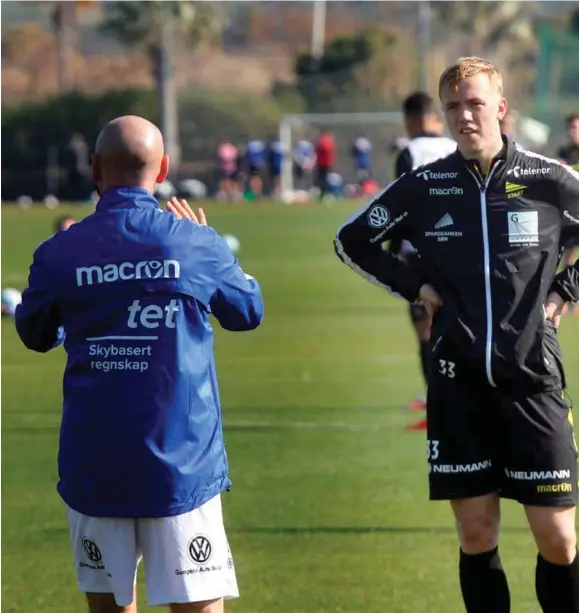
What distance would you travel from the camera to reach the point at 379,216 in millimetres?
5422

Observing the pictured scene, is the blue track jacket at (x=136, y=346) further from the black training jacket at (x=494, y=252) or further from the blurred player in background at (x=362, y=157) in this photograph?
the blurred player in background at (x=362, y=157)

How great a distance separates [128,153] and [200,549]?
4.02ft

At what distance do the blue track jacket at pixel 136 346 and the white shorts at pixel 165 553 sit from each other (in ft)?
0.17

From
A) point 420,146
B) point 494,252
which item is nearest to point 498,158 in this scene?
point 494,252

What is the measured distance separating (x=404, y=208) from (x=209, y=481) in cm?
136

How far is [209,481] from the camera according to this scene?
4574 millimetres

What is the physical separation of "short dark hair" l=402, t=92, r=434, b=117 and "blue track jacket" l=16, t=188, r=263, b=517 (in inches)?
232

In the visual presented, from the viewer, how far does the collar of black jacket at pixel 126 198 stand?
4578 millimetres

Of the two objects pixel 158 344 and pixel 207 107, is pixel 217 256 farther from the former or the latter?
pixel 207 107

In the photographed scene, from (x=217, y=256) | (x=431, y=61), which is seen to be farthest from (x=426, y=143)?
(x=431, y=61)

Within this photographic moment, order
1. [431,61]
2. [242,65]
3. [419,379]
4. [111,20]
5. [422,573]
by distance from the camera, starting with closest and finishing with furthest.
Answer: [422,573] < [419,379] < [111,20] < [431,61] < [242,65]

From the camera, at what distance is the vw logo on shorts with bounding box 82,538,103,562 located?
4.60 m

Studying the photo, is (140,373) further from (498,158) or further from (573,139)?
(573,139)

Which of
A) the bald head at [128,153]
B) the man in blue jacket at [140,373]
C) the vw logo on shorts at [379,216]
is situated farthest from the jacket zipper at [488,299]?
the bald head at [128,153]
